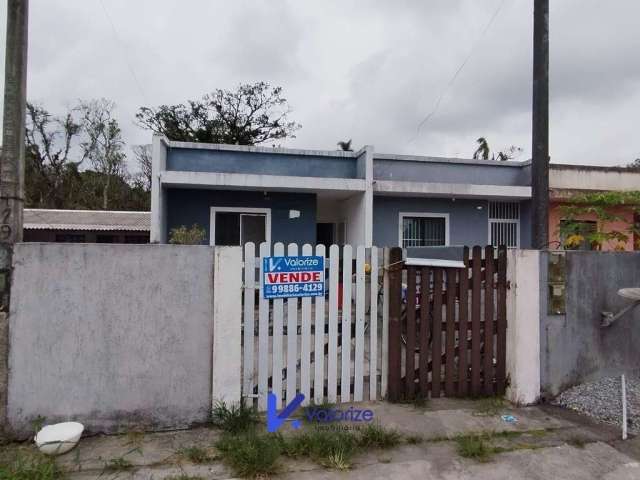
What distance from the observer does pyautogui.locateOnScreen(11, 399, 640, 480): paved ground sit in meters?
2.66

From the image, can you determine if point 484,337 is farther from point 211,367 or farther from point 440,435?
point 211,367

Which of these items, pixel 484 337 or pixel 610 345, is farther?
pixel 610 345

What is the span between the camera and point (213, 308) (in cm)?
332

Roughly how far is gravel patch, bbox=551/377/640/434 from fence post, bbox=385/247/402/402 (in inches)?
67.3

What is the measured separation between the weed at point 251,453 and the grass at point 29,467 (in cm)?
109

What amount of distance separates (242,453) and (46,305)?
2007 millimetres

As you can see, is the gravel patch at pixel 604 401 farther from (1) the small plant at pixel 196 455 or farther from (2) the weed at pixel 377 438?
(1) the small plant at pixel 196 455

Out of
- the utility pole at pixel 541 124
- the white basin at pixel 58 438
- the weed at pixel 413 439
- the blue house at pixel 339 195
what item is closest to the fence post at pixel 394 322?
the weed at pixel 413 439

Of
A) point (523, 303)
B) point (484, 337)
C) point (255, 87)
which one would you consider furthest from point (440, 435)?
point (255, 87)

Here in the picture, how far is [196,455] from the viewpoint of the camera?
279 cm

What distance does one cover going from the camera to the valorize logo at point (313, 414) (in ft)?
11.0

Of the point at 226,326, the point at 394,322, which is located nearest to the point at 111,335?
the point at 226,326

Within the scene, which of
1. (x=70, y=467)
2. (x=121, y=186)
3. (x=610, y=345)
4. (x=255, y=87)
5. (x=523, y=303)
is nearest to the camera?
(x=70, y=467)

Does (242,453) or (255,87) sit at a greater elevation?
(255,87)
